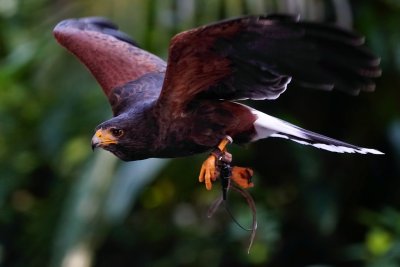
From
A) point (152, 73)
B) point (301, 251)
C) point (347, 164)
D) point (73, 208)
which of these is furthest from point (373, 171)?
point (152, 73)

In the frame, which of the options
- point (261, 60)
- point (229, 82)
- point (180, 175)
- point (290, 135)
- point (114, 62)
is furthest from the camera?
point (180, 175)

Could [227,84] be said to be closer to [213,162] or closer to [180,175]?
[213,162]

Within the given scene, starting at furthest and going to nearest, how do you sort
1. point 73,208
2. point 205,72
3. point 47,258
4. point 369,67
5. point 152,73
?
point 47,258 → point 73,208 → point 152,73 → point 205,72 → point 369,67

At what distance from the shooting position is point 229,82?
3.93 meters

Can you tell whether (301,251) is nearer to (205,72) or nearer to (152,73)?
(152,73)

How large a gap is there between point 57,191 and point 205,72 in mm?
3470

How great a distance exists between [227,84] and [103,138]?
0.44 meters

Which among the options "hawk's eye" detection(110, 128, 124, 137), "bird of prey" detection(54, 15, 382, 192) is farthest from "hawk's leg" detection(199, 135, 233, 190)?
"hawk's eye" detection(110, 128, 124, 137)

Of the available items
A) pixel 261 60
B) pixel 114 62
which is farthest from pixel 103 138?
pixel 114 62

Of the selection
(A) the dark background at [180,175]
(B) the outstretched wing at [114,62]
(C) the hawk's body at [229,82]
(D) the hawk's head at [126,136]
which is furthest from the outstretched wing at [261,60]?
(A) the dark background at [180,175]

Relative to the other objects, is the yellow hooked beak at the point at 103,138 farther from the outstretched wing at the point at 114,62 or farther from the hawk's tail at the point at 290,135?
the hawk's tail at the point at 290,135

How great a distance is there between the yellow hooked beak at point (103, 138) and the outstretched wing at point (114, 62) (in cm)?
26

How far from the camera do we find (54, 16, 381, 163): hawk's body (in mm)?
3646

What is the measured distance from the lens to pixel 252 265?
7305 millimetres
